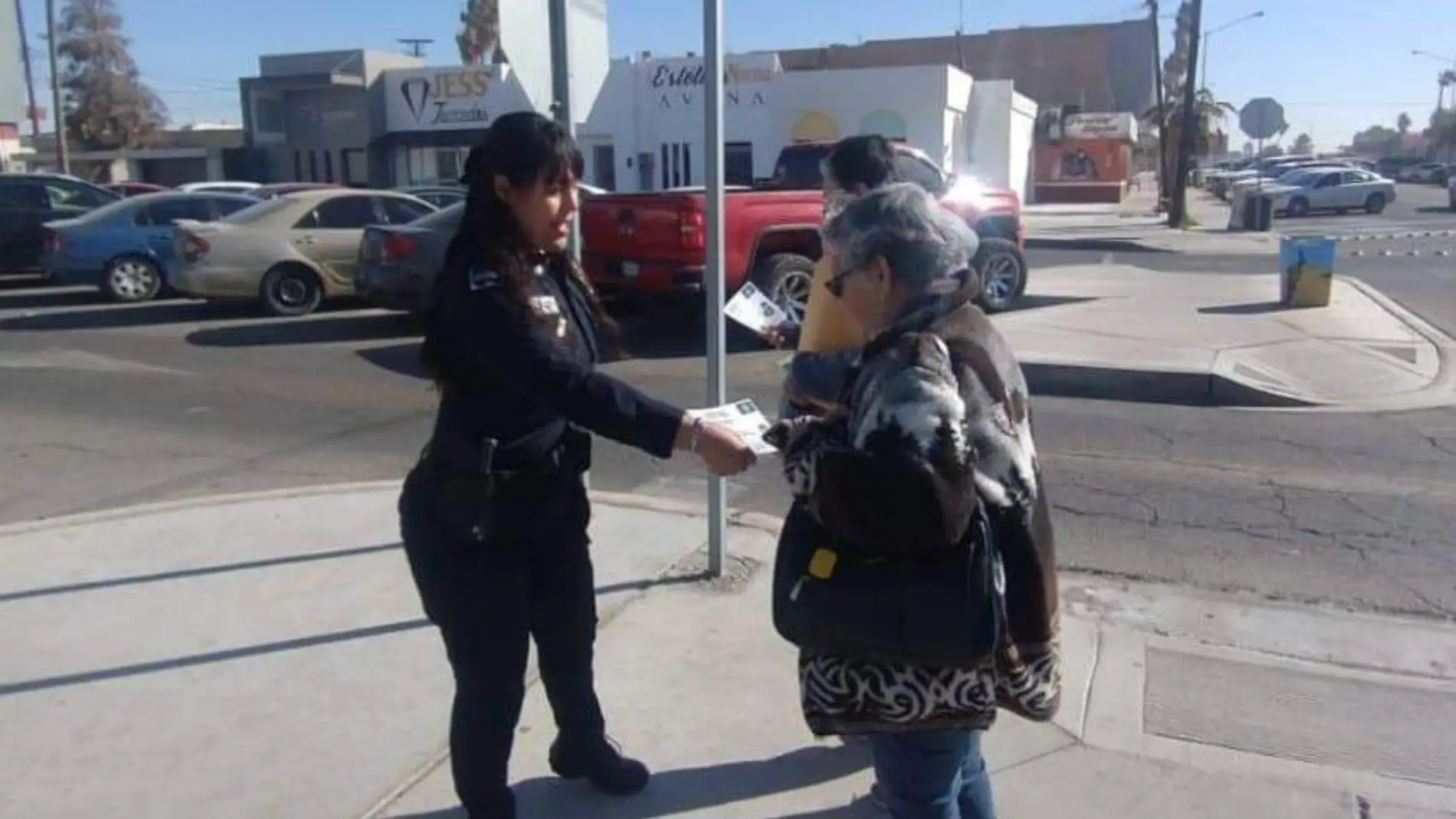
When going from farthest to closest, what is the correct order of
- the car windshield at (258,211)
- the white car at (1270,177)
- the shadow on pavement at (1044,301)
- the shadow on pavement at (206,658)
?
the white car at (1270,177)
the shadow on pavement at (1044,301)
the car windshield at (258,211)
the shadow on pavement at (206,658)

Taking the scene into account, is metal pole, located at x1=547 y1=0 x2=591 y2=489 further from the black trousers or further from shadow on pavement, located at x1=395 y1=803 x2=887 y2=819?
shadow on pavement, located at x1=395 y1=803 x2=887 y2=819

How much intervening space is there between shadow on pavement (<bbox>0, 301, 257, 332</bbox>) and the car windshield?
1126mm

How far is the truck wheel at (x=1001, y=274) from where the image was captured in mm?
13188

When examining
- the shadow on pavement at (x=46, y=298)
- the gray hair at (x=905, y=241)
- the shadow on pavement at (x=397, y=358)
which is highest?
the gray hair at (x=905, y=241)

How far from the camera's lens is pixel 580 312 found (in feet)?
9.44

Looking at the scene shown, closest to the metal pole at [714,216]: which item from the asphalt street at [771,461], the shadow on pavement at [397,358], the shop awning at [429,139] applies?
Result: the asphalt street at [771,461]

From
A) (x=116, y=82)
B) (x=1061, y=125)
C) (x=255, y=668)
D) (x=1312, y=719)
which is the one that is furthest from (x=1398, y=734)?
(x=116, y=82)

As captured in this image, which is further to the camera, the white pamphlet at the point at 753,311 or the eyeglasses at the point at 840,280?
the white pamphlet at the point at 753,311

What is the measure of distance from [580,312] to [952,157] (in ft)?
107

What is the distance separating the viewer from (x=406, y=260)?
457 inches

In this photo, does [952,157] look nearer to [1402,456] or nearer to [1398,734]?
[1402,456]

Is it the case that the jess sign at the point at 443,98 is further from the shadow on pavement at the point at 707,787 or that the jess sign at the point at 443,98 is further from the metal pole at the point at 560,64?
the shadow on pavement at the point at 707,787

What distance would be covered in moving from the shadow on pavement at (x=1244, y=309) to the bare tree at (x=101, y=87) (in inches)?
2414

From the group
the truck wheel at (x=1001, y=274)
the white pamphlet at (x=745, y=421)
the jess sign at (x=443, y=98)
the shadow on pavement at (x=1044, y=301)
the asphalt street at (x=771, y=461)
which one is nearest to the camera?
the white pamphlet at (x=745, y=421)
